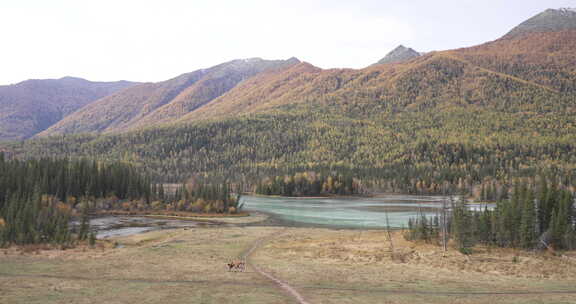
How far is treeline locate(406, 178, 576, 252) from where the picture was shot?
5362 cm

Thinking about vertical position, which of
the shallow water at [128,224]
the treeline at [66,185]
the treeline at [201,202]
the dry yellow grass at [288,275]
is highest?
the treeline at [66,185]

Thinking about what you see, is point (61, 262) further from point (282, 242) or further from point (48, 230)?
point (282, 242)

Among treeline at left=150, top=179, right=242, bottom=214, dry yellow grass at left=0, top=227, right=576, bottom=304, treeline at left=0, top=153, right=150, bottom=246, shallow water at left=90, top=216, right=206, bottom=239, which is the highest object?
treeline at left=0, top=153, right=150, bottom=246

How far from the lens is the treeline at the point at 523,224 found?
176ft

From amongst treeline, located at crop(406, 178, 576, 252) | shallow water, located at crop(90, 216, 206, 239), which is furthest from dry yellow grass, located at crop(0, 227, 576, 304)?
shallow water, located at crop(90, 216, 206, 239)

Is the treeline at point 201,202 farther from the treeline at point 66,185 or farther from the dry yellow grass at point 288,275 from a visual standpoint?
the dry yellow grass at point 288,275

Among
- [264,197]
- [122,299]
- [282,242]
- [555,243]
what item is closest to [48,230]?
[282,242]

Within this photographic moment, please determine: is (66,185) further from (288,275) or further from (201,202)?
(288,275)

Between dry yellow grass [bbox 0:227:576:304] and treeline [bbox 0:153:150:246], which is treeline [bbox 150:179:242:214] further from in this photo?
dry yellow grass [bbox 0:227:576:304]

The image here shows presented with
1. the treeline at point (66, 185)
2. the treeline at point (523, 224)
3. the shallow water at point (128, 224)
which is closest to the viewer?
the treeline at point (523, 224)

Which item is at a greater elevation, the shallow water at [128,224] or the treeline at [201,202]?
the treeline at [201,202]

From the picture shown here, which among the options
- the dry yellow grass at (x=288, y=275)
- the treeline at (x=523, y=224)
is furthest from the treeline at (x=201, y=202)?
the treeline at (x=523, y=224)

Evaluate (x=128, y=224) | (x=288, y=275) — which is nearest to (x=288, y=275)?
(x=288, y=275)

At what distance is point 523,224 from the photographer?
53.8m
